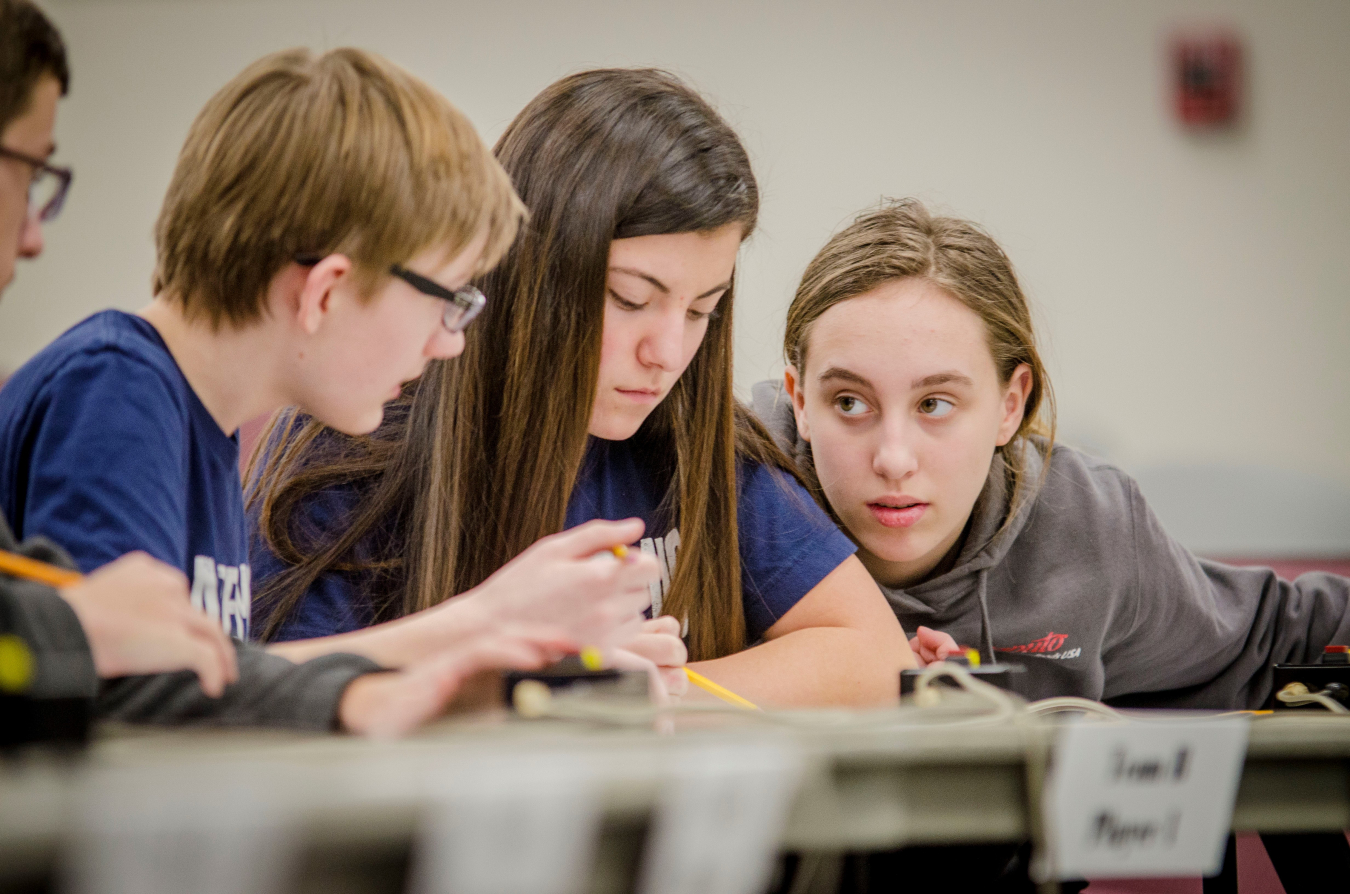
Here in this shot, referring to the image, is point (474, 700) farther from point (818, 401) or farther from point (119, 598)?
point (818, 401)

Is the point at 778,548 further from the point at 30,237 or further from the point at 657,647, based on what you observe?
the point at 30,237

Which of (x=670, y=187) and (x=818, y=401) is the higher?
(x=670, y=187)

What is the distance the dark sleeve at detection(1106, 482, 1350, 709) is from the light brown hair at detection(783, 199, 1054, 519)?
191mm

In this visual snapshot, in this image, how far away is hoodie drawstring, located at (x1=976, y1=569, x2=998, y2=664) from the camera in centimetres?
125

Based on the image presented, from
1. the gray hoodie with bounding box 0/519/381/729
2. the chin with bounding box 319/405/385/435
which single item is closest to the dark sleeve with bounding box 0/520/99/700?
the gray hoodie with bounding box 0/519/381/729

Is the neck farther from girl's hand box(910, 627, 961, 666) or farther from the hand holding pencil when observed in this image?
girl's hand box(910, 627, 961, 666)

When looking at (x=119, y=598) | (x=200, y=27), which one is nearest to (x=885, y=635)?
(x=119, y=598)

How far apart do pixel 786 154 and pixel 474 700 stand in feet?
7.95

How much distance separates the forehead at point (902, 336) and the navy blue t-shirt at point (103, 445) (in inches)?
26.8

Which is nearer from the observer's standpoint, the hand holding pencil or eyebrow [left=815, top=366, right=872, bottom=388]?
the hand holding pencil

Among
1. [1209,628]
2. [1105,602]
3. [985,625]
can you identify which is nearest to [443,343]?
[985,625]

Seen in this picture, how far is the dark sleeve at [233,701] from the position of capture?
1.85 ft

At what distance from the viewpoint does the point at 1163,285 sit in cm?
282

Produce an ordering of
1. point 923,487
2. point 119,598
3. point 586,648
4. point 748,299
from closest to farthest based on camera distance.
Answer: point 119,598
point 586,648
point 923,487
point 748,299
